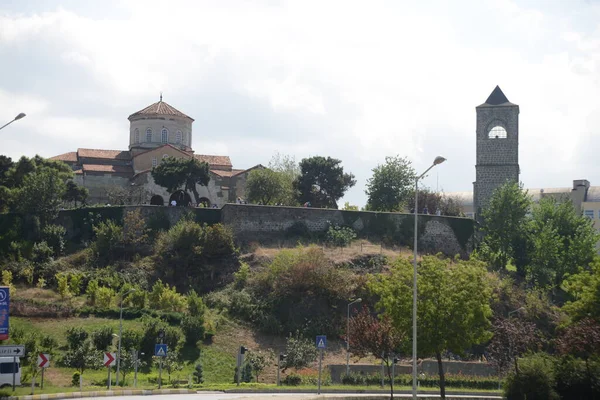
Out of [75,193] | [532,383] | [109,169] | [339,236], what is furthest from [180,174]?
[532,383]

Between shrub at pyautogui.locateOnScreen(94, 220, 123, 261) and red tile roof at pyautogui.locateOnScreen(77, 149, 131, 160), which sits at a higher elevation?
red tile roof at pyautogui.locateOnScreen(77, 149, 131, 160)

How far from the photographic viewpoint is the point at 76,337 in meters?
52.3

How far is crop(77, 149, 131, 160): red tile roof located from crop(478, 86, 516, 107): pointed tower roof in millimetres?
30429

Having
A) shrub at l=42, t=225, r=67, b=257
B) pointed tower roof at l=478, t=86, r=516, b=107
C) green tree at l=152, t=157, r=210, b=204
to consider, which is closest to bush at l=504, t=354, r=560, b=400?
shrub at l=42, t=225, r=67, b=257

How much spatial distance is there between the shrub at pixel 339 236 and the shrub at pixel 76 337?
21526 mm

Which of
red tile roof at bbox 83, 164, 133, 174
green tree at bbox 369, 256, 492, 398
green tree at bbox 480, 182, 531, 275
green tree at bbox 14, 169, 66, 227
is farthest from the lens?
red tile roof at bbox 83, 164, 133, 174

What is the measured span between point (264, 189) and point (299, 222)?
831 centimetres

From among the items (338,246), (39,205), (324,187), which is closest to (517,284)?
(338,246)

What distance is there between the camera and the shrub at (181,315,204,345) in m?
55.3

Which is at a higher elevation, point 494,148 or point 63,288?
point 494,148

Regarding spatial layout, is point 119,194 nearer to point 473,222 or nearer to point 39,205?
point 39,205

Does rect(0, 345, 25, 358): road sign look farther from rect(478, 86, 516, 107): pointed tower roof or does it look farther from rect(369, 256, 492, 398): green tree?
rect(478, 86, 516, 107): pointed tower roof

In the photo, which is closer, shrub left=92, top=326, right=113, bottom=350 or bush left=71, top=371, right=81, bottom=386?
bush left=71, top=371, right=81, bottom=386

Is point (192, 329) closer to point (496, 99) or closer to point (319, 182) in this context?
point (319, 182)
